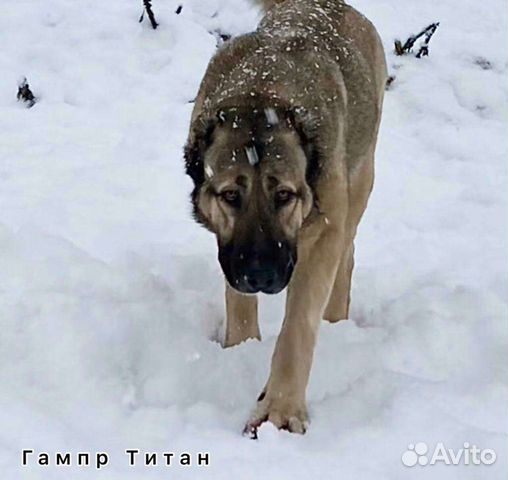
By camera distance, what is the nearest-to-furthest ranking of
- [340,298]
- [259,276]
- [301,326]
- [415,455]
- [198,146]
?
[415,455] < [259,276] < [301,326] < [198,146] < [340,298]

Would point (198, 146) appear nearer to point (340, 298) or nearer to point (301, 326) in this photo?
point (301, 326)

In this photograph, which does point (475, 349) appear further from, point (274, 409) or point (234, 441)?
point (234, 441)

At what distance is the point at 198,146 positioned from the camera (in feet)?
14.9

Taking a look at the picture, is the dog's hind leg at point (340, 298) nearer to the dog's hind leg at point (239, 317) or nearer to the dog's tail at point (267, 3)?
the dog's hind leg at point (239, 317)

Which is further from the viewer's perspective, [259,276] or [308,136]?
[308,136]

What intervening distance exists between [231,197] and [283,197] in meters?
0.22

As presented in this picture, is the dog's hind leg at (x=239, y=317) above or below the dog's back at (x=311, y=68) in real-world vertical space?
below

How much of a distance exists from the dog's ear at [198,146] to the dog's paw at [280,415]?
1068 mm

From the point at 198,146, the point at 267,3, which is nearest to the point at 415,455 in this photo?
the point at 198,146

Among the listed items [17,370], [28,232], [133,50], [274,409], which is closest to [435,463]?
[274,409]

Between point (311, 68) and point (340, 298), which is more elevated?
point (311, 68)

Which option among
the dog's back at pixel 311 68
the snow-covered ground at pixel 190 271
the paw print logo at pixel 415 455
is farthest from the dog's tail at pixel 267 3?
the paw print logo at pixel 415 455

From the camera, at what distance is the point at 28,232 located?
5.70 m

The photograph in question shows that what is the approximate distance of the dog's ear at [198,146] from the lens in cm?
445
